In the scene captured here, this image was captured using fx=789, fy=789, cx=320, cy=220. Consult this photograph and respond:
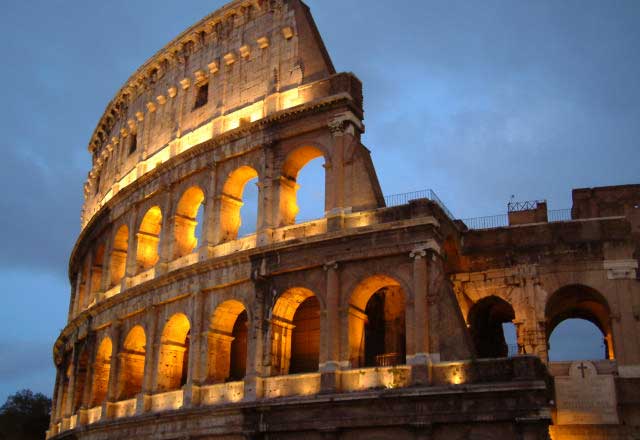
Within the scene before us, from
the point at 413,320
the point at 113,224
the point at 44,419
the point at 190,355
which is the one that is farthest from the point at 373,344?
the point at 44,419

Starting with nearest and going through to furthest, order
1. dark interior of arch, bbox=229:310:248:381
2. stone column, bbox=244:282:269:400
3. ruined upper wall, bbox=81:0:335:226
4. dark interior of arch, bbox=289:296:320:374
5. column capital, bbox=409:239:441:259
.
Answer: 1. column capital, bbox=409:239:441:259
2. stone column, bbox=244:282:269:400
3. dark interior of arch, bbox=289:296:320:374
4. dark interior of arch, bbox=229:310:248:381
5. ruined upper wall, bbox=81:0:335:226

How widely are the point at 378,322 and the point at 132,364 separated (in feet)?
27.8

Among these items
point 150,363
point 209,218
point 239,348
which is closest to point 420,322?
point 239,348

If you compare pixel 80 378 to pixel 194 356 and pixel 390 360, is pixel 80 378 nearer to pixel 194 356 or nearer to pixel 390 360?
pixel 194 356

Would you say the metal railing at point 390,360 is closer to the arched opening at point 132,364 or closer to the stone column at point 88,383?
the arched opening at point 132,364

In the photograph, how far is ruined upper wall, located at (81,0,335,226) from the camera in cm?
2392

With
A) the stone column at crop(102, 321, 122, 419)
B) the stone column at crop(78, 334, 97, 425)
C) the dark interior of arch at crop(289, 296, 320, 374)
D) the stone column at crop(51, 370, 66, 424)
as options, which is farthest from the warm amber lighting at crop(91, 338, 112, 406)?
the dark interior of arch at crop(289, 296, 320, 374)

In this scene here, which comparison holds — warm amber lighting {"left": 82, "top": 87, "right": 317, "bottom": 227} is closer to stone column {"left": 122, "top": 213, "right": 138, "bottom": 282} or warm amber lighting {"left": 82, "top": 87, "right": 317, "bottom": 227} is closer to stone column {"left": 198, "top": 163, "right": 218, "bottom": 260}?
stone column {"left": 198, "top": 163, "right": 218, "bottom": 260}

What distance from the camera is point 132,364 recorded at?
2553 cm

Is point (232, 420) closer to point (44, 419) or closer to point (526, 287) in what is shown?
point (526, 287)

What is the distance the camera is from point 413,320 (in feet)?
61.6

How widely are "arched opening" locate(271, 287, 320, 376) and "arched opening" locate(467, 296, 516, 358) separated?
4530mm

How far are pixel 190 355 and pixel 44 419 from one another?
23.0 metres

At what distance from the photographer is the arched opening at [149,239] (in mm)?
26805
